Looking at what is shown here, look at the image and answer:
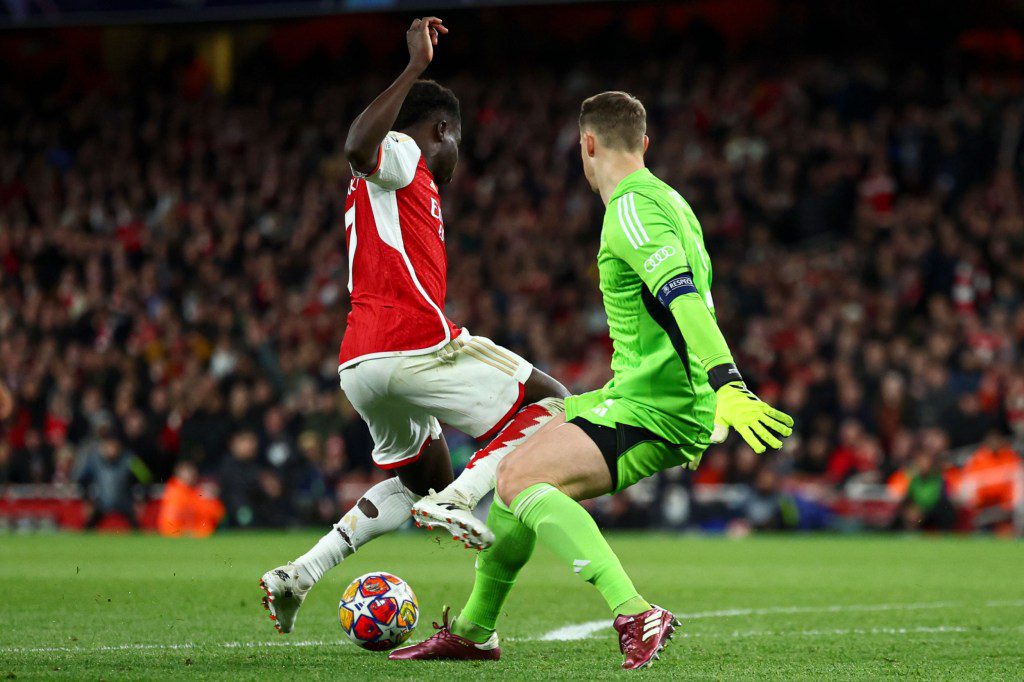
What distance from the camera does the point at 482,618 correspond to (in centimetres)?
580

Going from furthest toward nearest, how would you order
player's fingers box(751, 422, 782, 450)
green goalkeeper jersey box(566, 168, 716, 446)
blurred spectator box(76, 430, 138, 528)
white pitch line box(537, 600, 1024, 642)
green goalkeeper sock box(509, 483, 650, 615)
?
blurred spectator box(76, 430, 138, 528), white pitch line box(537, 600, 1024, 642), green goalkeeper jersey box(566, 168, 716, 446), green goalkeeper sock box(509, 483, 650, 615), player's fingers box(751, 422, 782, 450)

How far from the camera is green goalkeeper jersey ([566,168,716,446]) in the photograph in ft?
16.9

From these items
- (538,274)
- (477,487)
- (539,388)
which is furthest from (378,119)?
Answer: (538,274)

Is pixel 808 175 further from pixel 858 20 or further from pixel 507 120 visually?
pixel 507 120

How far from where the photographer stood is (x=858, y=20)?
71.5ft

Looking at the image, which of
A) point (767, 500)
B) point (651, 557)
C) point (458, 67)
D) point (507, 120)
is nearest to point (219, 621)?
point (651, 557)

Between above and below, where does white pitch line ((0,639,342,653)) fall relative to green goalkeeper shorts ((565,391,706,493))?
below

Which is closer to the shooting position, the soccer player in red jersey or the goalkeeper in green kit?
the goalkeeper in green kit

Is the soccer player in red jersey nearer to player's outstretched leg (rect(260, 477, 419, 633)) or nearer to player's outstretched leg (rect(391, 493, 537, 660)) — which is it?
player's outstretched leg (rect(260, 477, 419, 633))

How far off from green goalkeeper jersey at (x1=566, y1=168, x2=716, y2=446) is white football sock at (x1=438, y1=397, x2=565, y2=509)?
1.67 ft

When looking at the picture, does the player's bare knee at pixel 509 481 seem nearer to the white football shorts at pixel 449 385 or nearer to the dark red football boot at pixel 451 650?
the white football shorts at pixel 449 385

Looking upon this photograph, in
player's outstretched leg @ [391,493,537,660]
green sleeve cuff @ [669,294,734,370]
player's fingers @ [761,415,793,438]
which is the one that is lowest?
player's outstretched leg @ [391,493,537,660]

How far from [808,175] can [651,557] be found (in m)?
8.19

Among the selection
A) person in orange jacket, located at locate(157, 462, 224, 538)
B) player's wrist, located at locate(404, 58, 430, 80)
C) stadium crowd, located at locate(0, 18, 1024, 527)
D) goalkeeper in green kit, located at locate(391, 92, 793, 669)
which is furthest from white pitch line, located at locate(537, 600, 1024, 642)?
person in orange jacket, located at locate(157, 462, 224, 538)
